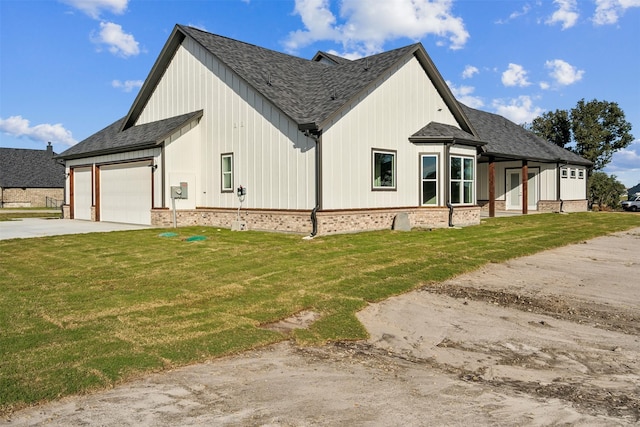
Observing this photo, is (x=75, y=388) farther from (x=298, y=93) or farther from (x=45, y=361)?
(x=298, y=93)

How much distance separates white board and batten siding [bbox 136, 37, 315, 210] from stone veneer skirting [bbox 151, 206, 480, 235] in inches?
14.3

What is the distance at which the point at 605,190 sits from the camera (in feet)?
131

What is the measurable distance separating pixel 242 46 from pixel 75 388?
761 inches

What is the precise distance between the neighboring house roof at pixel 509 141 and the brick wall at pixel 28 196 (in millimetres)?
47711

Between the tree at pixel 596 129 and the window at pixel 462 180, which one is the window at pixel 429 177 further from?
the tree at pixel 596 129

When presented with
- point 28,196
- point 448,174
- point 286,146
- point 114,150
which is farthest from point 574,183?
point 28,196

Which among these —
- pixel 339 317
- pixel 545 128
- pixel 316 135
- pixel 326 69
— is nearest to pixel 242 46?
pixel 326 69

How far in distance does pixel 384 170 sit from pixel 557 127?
3638 cm

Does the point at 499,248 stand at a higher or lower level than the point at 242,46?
lower

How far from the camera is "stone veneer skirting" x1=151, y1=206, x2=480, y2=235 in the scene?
1565 cm

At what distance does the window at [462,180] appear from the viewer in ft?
62.6

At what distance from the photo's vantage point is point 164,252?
12047mm

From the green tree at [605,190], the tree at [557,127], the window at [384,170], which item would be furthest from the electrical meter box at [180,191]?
the tree at [557,127]

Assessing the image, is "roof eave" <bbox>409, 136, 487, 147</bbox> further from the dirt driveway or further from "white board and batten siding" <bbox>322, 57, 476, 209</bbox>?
the dirt driveway
